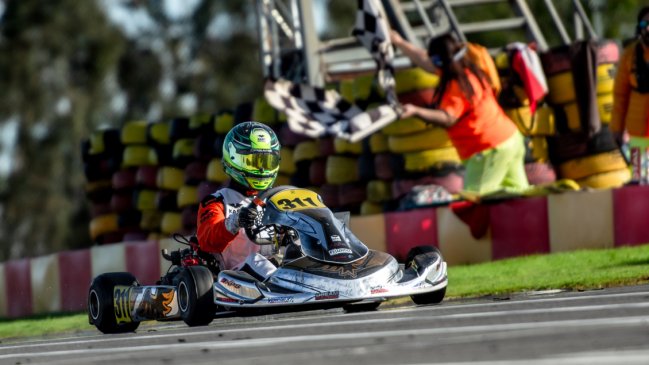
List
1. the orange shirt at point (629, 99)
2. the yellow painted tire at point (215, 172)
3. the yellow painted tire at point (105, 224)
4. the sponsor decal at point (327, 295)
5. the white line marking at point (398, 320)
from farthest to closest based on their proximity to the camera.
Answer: the yellow painted tire at point (105, 224) < the yellow painted tire at point (215, 172) < the orange shirt at point (629, 99) < the sponsor decal at point (327, 295) < the white line marking at point (398, 320)

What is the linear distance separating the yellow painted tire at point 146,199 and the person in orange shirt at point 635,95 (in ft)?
19.9

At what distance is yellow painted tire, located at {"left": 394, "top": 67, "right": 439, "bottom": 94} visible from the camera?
13.0 m

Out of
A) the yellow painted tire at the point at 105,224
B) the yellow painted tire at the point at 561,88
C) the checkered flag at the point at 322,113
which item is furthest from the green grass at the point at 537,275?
the yellow painted tire at the point at 105,224

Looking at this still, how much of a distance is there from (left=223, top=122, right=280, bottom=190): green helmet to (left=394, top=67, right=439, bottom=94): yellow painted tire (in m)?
4.42

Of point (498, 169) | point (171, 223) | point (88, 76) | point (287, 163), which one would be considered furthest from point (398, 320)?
point (88, 76)

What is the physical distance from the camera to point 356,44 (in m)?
16.7

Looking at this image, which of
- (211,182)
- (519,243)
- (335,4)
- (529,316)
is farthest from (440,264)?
(335,4)

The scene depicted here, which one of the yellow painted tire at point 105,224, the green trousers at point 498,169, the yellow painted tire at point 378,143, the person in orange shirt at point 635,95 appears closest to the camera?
the person in orange shirt at point 635,95

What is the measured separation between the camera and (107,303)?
348 inches

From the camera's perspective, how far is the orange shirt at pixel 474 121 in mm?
12008

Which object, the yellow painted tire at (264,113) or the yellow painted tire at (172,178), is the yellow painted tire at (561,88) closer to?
the yellow painted tire at (264,113)

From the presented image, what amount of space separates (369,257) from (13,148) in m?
28.9

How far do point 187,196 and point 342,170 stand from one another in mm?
2432

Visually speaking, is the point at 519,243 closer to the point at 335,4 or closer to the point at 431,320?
the point at 431,320
